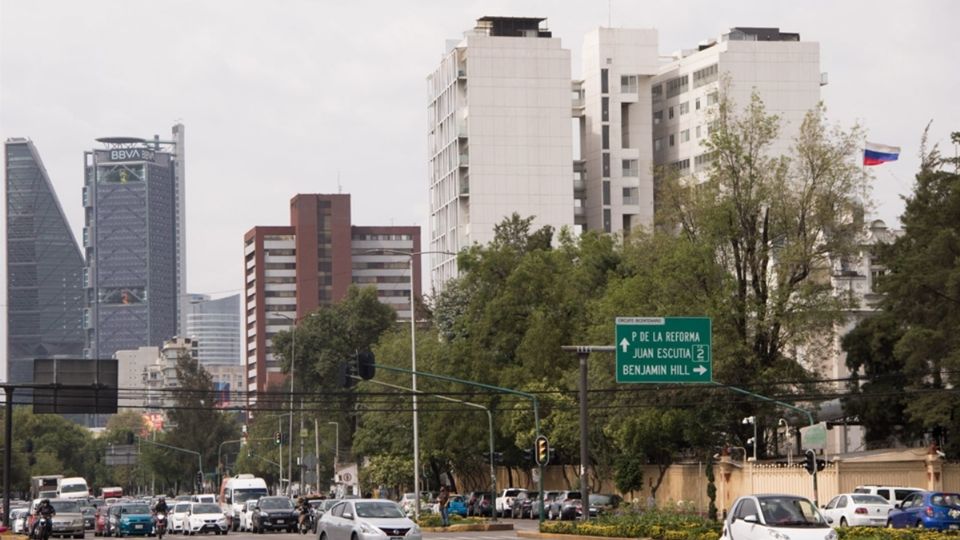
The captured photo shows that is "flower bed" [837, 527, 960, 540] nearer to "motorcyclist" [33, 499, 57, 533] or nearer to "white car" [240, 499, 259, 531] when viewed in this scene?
"motorcyclist" [33, 499, 57, 533]

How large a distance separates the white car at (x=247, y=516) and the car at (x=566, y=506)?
13.3 meters

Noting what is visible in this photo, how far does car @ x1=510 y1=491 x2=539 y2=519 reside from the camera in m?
83.6

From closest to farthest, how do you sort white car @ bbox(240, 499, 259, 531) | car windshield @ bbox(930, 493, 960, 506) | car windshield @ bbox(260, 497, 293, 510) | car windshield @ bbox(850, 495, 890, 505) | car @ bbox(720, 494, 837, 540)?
car @ bbox(720, 494, 837, 540) < car windshield @ bbox(930, 493, 960, 506) < car windshield @ bbox(850, 495, 890, 505) < car windshield @ bbox(260, 497, 293, 510) < white car @ bbox(240, 499, 259, 531)

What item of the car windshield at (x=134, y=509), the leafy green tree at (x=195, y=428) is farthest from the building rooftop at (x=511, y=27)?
the car windshield at (x=134, y=509)

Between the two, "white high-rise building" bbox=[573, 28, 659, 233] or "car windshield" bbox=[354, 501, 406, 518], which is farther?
"white high-rise building" bbox=[573, 28, 659, 233]

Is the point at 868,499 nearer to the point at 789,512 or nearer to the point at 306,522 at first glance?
the point at 306,522

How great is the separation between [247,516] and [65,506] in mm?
7760

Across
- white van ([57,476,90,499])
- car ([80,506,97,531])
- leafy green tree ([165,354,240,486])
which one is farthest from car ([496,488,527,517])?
leafy green tree ([165,354,240,486])

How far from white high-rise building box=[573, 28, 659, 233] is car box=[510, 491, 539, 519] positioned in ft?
206

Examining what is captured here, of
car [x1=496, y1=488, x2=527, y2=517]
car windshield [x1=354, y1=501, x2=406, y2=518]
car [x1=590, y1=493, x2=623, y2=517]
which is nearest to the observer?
car windshield [x1=354, y1=501, x2=406, y2=518]

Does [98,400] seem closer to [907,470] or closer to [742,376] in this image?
[742,376]

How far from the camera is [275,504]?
69438 mm

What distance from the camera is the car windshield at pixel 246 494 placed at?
262 ft

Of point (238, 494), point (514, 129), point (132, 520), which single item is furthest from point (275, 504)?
point (514, 129)
